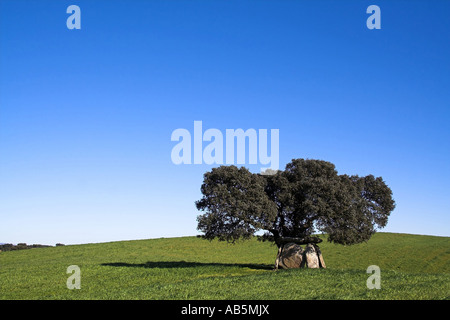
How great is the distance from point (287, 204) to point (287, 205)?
23 cm

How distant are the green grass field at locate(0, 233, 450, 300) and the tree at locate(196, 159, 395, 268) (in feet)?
15.1

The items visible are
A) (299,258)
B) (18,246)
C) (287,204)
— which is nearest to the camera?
(299,258)

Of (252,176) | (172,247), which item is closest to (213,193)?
(252,176)

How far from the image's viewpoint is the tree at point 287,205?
39906 mm

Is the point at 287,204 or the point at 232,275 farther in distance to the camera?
the point at 287,204

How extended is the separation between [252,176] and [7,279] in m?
27.9

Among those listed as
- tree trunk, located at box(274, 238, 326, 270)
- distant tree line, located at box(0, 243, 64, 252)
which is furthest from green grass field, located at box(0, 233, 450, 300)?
distant tree line, located at box(0, 243, 64, 252)

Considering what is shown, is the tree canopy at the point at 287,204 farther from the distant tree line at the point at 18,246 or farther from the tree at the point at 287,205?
the distant tree line at the point at 18,246

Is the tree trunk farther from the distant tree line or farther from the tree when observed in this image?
the distant tree line

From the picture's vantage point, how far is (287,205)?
42250mm

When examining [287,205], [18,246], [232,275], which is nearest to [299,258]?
[287,205]

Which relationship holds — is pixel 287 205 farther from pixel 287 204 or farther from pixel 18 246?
pixel 18 246

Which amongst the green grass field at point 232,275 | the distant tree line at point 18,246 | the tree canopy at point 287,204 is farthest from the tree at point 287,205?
the distant tree line at point 18,246
